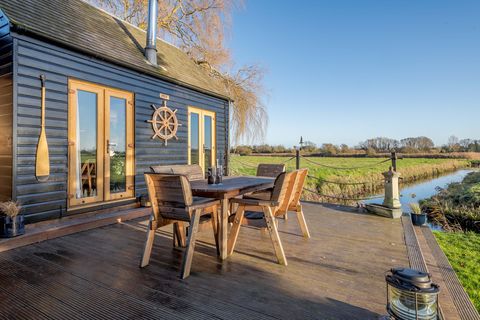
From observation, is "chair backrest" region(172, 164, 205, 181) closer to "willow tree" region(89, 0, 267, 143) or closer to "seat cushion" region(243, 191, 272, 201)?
"seat cushion" region(243, 191, 272, 201)

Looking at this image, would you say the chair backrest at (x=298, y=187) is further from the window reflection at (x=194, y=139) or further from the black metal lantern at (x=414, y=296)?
the window reflection at (x=194, y=139)

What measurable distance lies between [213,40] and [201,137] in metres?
5.86

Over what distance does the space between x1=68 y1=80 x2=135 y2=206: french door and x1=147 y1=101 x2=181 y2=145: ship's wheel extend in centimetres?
50

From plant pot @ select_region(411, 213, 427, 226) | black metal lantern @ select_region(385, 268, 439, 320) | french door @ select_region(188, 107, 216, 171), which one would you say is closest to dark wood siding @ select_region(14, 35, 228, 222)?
french door @ select_region(188, 107, 216, 171)

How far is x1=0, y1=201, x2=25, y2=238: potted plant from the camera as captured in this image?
9.25 feet

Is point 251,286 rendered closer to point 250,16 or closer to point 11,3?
point 11,3

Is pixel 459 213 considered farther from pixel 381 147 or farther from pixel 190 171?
pixel 381 147

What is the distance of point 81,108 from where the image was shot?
12.7ft

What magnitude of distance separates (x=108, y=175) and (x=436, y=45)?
1162 centimetres

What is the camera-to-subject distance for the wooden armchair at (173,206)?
214 centimetres

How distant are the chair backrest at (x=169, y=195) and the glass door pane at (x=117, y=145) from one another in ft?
7.81

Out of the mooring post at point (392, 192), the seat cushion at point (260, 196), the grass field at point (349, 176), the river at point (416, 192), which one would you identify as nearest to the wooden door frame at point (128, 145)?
the seat cushion at point (260, 196)

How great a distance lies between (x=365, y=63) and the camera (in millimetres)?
12195

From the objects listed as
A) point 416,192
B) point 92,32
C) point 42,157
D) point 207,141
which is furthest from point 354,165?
point 42,157
